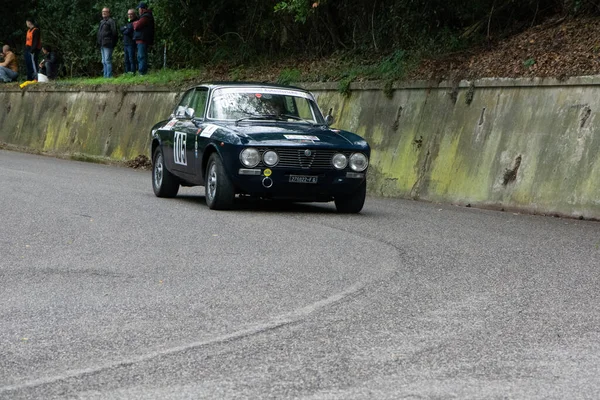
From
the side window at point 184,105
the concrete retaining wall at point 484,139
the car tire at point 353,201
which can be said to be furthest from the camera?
the concrete retaining wall at point 484,139

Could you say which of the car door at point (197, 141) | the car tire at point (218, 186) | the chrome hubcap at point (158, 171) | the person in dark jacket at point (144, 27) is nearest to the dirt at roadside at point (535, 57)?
the car door at point (197, 141)

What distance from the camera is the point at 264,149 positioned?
1377 cm

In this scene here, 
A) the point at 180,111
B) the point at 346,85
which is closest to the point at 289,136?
the point at 180,111

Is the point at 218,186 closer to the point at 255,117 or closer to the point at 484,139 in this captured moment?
the point at 255,117

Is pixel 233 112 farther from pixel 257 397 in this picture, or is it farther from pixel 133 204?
pixel 257 397

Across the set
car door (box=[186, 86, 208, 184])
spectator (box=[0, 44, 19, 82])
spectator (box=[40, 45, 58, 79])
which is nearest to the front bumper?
car door (box=[186, 86, 208, 184])

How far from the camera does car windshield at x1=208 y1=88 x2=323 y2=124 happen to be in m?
14.9

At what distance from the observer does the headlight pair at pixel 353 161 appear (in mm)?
14109

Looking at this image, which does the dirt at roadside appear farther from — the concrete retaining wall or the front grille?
the front grille

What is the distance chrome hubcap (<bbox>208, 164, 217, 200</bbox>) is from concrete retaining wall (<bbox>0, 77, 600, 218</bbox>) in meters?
4.52

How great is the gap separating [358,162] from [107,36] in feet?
65.3

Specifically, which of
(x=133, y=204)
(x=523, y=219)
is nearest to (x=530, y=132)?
(x=523, y=219)

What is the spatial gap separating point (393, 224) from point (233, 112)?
2953 mm

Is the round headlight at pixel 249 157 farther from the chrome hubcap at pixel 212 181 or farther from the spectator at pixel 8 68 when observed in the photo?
the spectator at pixel 8 68
